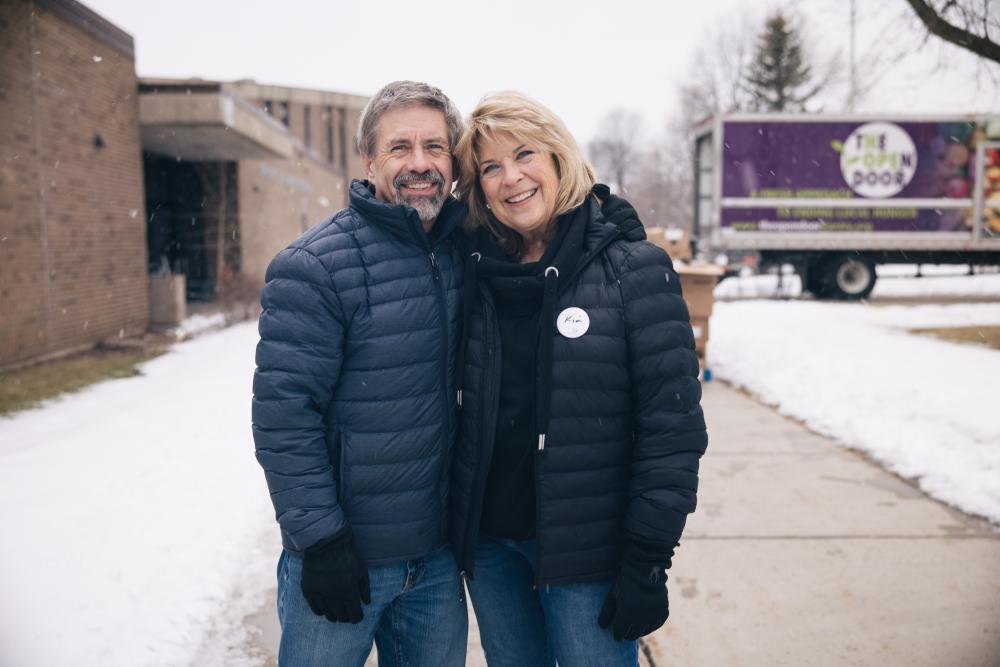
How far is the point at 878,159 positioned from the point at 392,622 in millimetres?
16222

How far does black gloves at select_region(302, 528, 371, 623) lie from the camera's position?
5.85 ft

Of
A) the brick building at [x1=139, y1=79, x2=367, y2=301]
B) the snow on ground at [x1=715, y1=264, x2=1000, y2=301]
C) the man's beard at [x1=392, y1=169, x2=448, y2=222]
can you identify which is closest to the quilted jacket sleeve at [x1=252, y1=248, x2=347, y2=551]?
the man's beard at [x1=392, y1=169, x2=448, y2=222]

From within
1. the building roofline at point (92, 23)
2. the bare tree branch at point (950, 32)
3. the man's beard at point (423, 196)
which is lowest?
the man's beard at point (423, 196)

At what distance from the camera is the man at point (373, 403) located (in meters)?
1.78

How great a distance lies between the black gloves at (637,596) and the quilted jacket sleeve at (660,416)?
3 centimetres

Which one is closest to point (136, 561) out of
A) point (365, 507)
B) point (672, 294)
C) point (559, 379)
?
point (365, 507)

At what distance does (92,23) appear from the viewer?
1092cm

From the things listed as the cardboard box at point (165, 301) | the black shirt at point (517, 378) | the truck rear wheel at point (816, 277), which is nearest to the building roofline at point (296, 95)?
the cardboard box at point (165, 301)

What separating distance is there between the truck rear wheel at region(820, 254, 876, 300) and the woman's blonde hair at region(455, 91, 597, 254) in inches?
610

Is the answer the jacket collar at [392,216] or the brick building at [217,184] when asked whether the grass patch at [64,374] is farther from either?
the jacket collar at [392,216]

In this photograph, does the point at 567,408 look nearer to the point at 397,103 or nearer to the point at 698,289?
the point at 397,103

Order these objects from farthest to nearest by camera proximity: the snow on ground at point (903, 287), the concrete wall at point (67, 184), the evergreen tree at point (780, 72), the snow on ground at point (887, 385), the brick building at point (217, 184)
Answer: the evergreen tree at point (780, 72) → the snow on ground at point (903, 287) → the brick building at point (217, 184) → the concrete wall at point (67, 184) → the snow on ground at point (887, 385)

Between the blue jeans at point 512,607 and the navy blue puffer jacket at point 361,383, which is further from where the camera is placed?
the blue jeans at point 512,607

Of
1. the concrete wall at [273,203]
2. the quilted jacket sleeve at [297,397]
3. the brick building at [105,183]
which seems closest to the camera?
the quilted jacket sleeve at [297,397]
